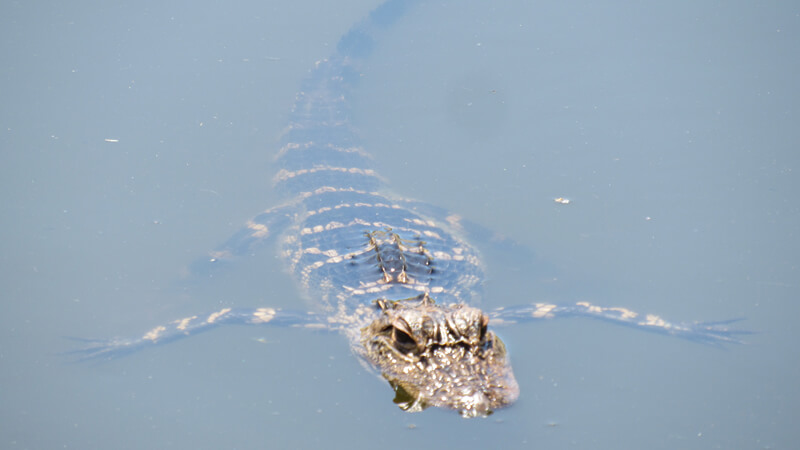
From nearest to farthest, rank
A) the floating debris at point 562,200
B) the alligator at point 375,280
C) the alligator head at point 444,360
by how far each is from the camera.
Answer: the alligator head at point 444,360
the alligator at point 375,280
the floating debris at point 562,200

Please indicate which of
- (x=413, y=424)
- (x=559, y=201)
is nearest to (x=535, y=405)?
(x=413, y=424)

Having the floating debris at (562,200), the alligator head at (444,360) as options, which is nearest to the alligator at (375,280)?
the alligator head at (444,360)

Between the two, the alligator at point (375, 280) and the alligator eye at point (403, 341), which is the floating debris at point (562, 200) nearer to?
the alligator at point (375, 280)

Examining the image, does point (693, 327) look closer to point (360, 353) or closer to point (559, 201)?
point (559, 201)

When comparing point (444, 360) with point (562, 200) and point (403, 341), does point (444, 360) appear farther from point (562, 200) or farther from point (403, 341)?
point (562, 200)

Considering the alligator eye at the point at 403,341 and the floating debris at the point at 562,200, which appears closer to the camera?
the alligator eye at the point at 403,341

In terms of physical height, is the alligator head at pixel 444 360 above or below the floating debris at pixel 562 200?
below

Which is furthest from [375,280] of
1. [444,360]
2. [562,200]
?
[562,200]
